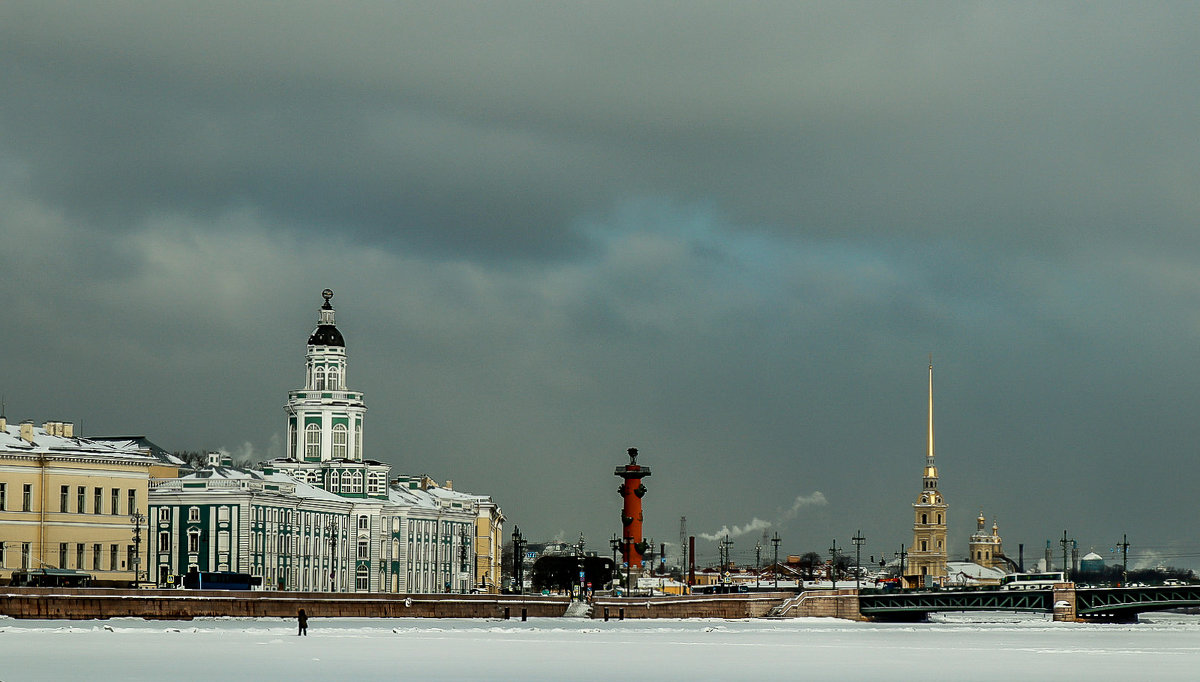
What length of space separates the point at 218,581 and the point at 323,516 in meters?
30.7

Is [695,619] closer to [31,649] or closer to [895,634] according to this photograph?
[895,634]

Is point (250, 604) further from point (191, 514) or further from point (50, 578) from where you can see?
point (191, 514)

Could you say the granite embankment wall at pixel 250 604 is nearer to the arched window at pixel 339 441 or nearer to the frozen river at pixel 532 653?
the frozen river at pixel 532 653

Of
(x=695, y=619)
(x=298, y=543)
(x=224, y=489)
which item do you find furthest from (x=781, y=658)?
(x=298, y=543)

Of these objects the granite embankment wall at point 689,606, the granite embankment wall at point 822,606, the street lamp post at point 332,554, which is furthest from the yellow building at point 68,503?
the granite embankment wall at point 822,606

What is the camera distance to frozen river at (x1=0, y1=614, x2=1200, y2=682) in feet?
151

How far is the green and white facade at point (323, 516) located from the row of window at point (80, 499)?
15379mm

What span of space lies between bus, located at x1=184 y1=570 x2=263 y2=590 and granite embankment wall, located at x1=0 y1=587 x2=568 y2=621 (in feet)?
21.5

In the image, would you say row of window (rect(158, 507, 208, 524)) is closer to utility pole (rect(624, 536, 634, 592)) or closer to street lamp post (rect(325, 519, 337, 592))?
street lamp post (rect(325, 519, 337, 592))

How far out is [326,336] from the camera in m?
151

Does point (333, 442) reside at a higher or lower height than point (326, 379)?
lower

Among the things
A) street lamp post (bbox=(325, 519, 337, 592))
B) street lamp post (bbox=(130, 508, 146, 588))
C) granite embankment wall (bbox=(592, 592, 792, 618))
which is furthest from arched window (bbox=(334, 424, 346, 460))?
street lamp post (bbox=(130, 508, 146, 588))

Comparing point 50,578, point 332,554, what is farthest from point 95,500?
point 332,554

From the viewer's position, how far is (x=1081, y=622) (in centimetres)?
12106
